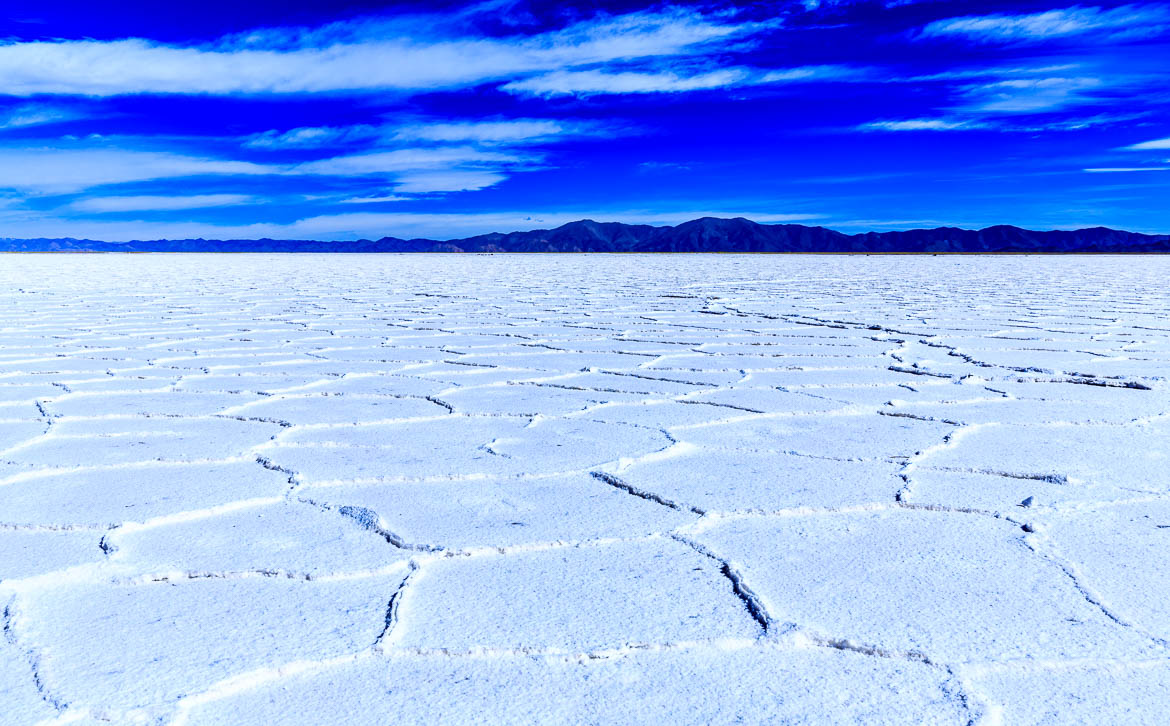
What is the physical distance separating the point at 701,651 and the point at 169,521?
849 mm

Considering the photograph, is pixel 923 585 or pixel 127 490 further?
pixel 127 490

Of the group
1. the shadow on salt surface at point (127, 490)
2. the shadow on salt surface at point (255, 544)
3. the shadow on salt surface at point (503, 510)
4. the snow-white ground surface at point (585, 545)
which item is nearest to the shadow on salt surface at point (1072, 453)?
the snow-white ground surface at point (585, 545)

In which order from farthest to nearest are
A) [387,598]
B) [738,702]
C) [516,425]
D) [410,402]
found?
[410,402]
[516,425]
[387,598]
[738,702]

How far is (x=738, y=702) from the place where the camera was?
0.89m

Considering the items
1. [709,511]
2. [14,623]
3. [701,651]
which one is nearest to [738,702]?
[701,651]

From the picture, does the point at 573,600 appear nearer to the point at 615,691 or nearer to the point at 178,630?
the point at 615,691

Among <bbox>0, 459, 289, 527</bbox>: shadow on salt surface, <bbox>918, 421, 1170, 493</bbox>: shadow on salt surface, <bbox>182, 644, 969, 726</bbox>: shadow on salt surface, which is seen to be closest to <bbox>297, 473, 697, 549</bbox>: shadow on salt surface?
<bbox>0, 459, 289, 527</bbox>: shadow on salt surface

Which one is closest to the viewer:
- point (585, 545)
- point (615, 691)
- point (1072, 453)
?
point (615, 691)

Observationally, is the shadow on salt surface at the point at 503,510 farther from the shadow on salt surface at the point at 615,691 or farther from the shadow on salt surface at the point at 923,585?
the shadow on salt surface at the point at 615,691

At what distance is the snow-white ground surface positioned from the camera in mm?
916

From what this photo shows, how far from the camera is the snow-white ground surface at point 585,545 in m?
0.92

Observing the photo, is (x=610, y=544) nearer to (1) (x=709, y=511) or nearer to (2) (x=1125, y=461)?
(1) (x=709, y=511)

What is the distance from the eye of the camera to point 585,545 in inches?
51.8

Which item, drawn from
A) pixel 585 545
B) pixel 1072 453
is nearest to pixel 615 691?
pixel 585 545
